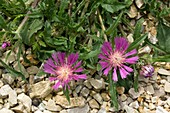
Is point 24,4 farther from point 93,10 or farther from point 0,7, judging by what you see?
point 93,10

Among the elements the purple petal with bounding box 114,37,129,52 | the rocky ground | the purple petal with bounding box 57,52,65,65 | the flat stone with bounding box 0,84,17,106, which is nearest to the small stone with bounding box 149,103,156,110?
the rocky ground

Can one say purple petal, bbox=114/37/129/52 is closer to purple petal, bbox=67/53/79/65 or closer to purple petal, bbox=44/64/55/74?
purple petal, bbox=67/53/79/65

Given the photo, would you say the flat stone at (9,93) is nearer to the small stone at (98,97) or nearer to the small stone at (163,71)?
the small stone at (98,97)

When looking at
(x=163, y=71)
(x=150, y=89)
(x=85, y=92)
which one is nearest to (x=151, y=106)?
(x=150, y=89)

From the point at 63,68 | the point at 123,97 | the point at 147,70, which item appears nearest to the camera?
the point at 63,68

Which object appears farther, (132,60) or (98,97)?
(98,97)

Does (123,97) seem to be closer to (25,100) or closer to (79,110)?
(79,110)

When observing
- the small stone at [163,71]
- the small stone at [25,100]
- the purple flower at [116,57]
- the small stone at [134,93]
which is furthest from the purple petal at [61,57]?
the small stone at [163,71]
